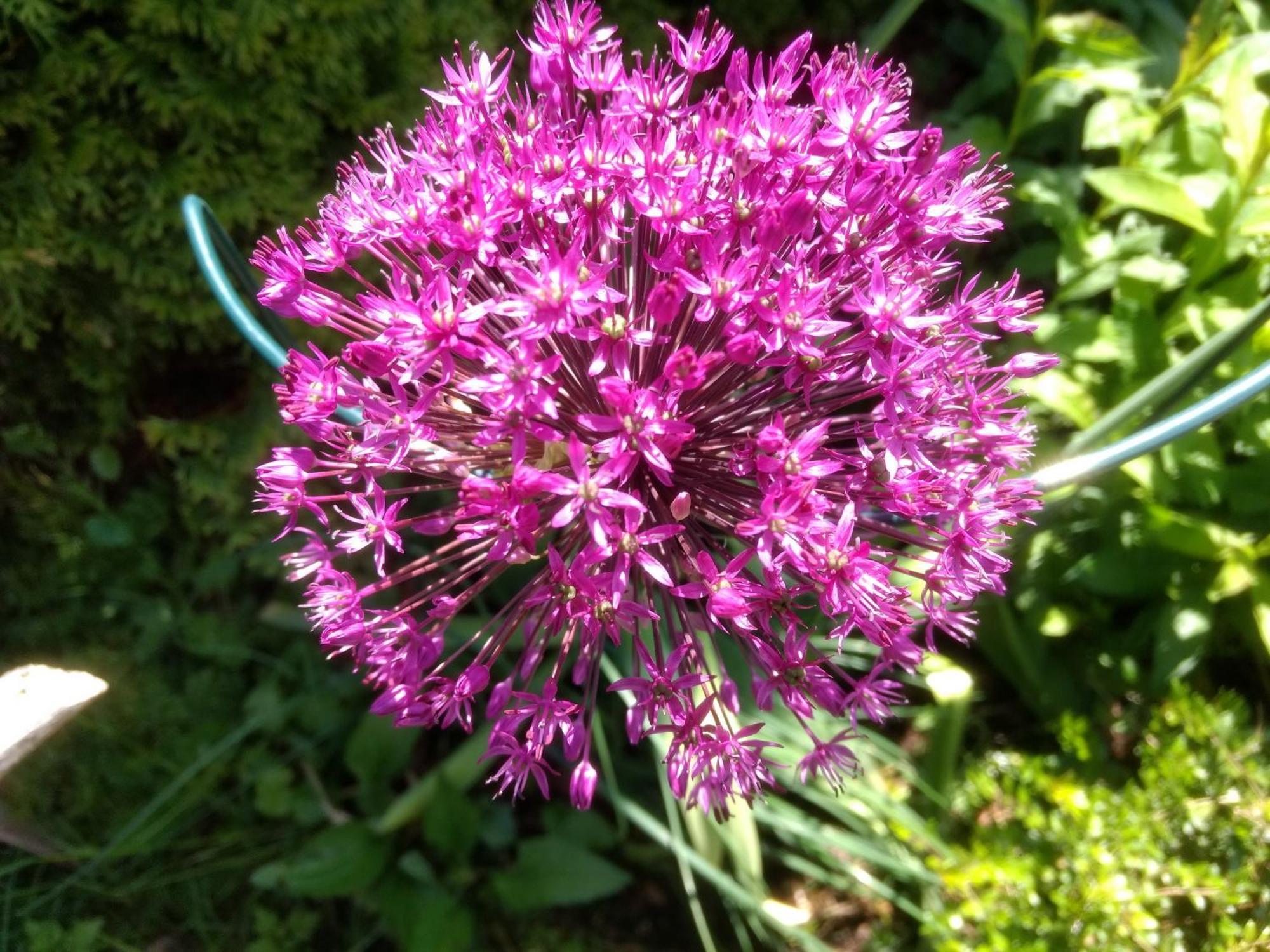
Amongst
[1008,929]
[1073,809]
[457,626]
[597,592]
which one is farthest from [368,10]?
[1008,929]

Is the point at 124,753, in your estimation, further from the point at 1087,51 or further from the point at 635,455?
the point at 1087,51

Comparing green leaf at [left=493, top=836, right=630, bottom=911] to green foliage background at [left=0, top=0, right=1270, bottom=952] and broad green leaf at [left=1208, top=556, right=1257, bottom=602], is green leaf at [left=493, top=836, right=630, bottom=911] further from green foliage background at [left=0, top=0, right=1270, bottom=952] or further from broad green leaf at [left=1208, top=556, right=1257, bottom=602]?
broad green leaf at [left=1208, top=556, right=1257, bottom=602]

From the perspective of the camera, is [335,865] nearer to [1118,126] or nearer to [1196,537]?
[1196,537]

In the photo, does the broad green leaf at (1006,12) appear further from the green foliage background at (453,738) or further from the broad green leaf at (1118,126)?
the broad green leaf at (1118,126)

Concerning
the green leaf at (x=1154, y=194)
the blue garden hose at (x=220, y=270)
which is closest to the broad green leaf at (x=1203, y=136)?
the green leaf at (x=1154, y=194)

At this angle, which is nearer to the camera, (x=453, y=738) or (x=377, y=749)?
(x=377, y=749)

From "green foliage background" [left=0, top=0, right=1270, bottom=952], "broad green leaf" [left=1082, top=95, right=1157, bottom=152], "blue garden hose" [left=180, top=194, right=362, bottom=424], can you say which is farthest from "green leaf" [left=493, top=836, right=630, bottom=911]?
"broad green leaf" [left=1082, top=95, right=1157, bottom=152]

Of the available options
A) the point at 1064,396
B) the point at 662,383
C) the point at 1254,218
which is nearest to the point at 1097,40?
the point at 1254,218
